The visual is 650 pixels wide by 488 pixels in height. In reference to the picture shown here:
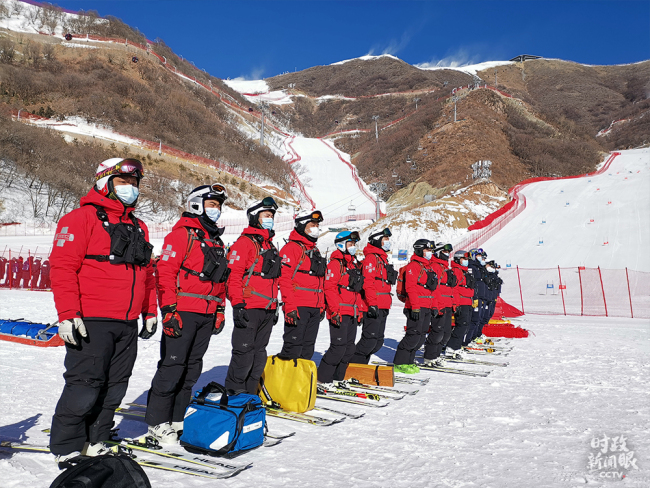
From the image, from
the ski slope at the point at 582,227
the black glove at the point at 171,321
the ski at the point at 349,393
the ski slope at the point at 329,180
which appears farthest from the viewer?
the ski slope at the point at 329,180

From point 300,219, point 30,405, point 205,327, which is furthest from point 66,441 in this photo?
point 300,219

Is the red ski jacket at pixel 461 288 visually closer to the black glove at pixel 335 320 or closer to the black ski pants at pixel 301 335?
the black glove at pixel 335 320

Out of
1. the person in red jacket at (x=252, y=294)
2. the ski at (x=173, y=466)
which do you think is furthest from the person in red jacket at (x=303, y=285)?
the ski at (x=173, y=466)

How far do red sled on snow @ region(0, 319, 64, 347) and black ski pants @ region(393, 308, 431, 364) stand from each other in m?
6.55

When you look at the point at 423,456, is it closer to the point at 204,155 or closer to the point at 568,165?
the point at 204,155

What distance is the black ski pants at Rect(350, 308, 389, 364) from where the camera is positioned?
7.71m

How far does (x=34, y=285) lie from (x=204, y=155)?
110 ft

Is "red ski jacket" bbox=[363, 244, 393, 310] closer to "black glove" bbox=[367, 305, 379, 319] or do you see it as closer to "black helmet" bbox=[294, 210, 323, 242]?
"black glove" bbox=[367, 305, 379, 319]

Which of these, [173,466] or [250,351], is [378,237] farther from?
[173,466]

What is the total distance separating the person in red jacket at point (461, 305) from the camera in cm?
1072

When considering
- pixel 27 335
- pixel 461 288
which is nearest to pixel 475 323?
pixel 461 288

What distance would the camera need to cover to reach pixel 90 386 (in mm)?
3723

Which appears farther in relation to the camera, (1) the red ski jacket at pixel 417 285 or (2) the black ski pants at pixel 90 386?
(1) the red ski jacket at pixel 417 285

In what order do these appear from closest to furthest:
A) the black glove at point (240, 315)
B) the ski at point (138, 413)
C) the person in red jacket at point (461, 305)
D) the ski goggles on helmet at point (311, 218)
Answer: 1. the ski at point (138, 413)
2. the black glove at point (240, 315)
3. the ski goggles on helmet at point (311, 218)
4. the person in red jacket at point (461, 305)
